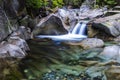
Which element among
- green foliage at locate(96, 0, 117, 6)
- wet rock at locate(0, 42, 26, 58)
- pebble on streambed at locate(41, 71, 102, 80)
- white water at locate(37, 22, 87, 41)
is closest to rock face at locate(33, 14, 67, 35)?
white water at locate(37, 22, 87, 41)

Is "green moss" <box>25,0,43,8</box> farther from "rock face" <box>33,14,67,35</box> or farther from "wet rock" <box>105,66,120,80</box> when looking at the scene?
"wet rock" <box>105,66,120,80</box>

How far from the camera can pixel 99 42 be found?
37.6ft

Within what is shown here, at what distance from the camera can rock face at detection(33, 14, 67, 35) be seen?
1416 centimetres

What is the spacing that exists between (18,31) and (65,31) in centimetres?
265

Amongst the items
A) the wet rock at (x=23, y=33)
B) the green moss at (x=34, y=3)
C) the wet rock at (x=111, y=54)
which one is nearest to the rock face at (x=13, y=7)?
the green moss at (x=34, y=3)

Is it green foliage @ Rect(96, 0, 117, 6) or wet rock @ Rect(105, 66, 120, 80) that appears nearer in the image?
wet rock @ Rect(105, 66, 120, 80)

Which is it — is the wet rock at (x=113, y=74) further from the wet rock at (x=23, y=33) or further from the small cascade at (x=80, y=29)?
the small cascade at (x=80, y=29)

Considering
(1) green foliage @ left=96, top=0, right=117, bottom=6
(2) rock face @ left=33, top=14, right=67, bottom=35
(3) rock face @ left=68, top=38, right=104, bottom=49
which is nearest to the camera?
(3) rock face @ left=68, top=38, right=104, bottom=49

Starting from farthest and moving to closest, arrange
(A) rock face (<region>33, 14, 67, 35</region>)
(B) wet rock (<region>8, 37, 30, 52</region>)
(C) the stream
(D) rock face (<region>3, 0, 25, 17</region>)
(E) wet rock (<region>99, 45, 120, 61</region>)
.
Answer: (A) rock face (<region>33, 14, 67, 35</region>), (D) rock face (<region>3, 0, 25, 17</region>), (B) wet rock (<region>8, 37, 30, 52</region>), (E) wet rock (<region>99, 45, 120, 61</region>), (C) the stream

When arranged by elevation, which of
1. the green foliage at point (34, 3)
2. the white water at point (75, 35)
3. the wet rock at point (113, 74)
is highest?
the green foliage at point (34, 3)

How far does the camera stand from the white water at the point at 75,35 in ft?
44.3

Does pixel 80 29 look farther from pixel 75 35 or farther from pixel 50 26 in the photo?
pixel 50 26

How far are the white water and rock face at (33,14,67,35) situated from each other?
0.36 m

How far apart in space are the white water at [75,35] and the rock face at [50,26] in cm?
36
